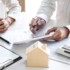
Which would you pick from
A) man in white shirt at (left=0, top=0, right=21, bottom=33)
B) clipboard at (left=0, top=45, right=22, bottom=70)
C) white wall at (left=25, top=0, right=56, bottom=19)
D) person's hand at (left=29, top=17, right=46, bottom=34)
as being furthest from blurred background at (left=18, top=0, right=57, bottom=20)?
clipboard at (left=0, top=45, right=22, bottom=70)

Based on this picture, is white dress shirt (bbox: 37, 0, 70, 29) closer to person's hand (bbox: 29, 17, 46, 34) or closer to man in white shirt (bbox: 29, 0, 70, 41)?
man in white shirt (bbox: 29, 0, 70, 41)

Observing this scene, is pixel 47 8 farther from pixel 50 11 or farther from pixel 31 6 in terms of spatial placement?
pixel 31 6

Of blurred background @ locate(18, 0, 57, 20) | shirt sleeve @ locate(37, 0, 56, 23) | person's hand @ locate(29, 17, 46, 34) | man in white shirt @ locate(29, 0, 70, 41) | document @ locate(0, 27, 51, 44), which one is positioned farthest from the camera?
blurred background @ locate(18, 0, 57, 20)

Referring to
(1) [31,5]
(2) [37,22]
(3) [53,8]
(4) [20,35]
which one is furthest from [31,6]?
(4) [20,35]

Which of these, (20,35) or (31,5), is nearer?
(20,35)

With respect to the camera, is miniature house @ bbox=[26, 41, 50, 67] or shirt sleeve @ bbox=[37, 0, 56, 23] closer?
miniature house @ bbox=[26, 41, 50, 67]

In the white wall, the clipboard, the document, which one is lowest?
the clipboard

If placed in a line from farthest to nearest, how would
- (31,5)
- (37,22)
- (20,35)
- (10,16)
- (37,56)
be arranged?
(31,5) → (10,16) → (37,22) → (20,35) → (37,56)

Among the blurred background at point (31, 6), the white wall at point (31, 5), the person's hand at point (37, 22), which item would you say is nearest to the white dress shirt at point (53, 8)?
the person's hand at point (37, 22)

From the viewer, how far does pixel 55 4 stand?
121 cm

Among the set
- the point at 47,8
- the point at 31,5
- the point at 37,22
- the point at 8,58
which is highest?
the point at 31,5

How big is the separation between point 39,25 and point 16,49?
0.34 metres

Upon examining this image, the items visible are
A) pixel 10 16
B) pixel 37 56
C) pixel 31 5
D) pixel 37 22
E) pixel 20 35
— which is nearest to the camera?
pixel 37 56

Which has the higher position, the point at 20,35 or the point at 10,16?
the point at 10,16
